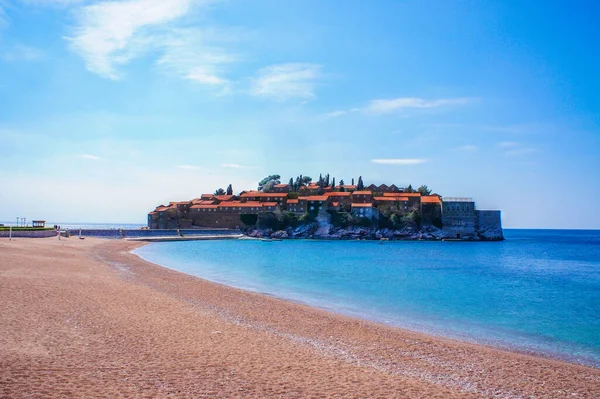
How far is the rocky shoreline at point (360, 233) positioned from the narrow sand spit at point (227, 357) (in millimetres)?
86865

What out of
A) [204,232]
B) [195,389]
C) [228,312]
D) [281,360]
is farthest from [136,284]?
[204,232]

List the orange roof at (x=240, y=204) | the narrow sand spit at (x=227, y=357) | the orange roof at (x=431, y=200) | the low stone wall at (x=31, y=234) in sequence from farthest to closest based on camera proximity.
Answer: the orange roof at (x=240, y=204) → the orange roof at (x=431, y=200) → the low stone wall at (x=31, y=234) → the narrow sand spit at (x=227, y=357)

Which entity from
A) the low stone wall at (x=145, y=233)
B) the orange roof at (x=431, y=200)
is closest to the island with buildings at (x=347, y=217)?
the orange roof at (x=431, y=200)

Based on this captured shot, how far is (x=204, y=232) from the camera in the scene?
3789 inches

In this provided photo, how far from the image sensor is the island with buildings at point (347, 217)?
10081cm

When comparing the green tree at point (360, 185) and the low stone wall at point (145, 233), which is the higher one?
the green tree at point (360, 185)

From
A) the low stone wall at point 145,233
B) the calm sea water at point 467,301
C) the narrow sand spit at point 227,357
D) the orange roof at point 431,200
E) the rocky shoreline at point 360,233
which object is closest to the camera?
the narrow sand spit at point 227,357

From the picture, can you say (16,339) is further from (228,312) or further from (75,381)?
(228,312)

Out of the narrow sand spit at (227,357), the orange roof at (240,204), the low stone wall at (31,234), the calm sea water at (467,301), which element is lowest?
the calm sea water at (467,301)

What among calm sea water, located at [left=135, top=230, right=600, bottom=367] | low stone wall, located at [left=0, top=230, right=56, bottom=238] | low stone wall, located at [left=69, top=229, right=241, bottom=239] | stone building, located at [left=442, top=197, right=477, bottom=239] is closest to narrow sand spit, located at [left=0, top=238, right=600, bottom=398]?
calm sea water, located at [left=135, top=230, right=600, bottom=367]

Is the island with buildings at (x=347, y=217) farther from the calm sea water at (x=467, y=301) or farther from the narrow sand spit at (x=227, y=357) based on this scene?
the narrow sand spit at (x=227, y=357)

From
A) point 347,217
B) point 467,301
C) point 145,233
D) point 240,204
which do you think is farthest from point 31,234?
point 347,217

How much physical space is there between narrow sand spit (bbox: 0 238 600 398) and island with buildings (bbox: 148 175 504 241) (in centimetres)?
8780

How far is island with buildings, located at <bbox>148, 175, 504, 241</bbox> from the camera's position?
101 m
